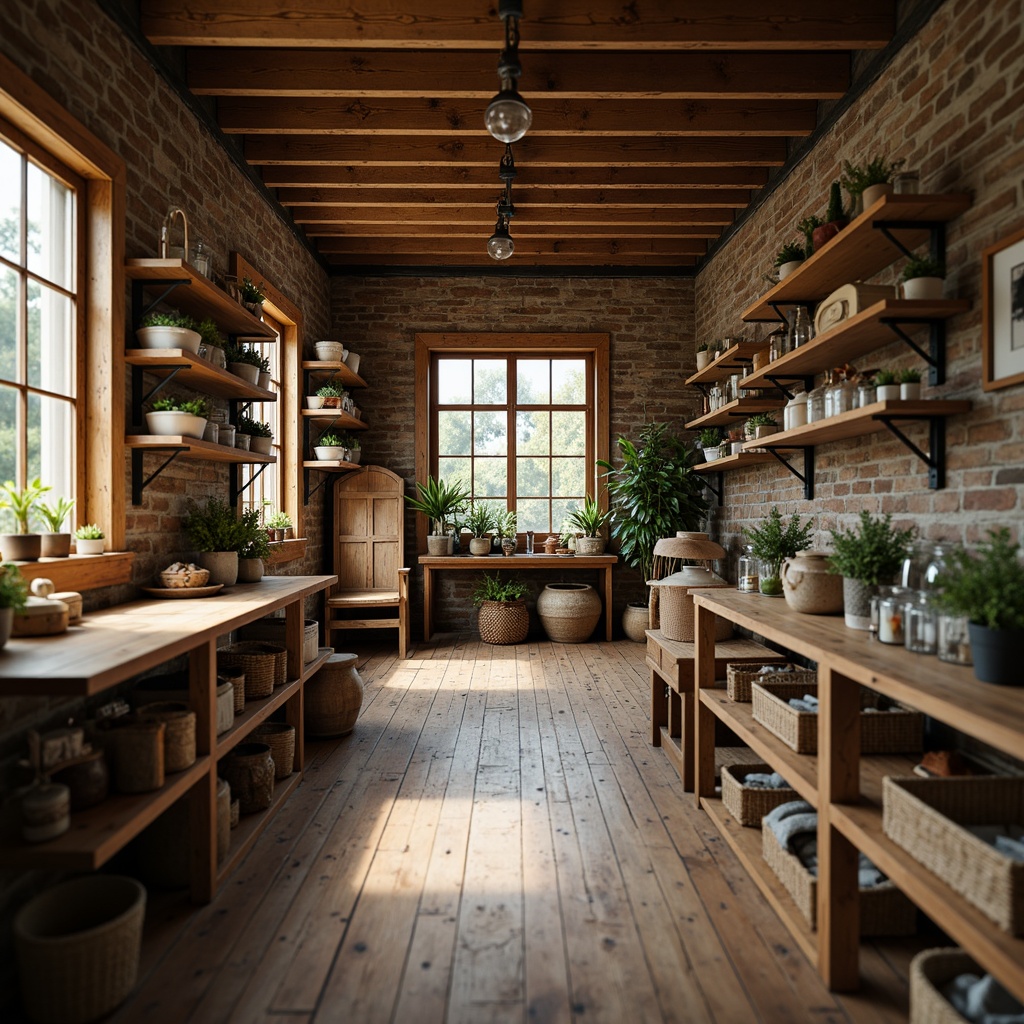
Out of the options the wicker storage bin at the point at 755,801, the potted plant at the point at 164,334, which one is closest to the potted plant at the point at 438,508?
the potted plant at the point at 164,334

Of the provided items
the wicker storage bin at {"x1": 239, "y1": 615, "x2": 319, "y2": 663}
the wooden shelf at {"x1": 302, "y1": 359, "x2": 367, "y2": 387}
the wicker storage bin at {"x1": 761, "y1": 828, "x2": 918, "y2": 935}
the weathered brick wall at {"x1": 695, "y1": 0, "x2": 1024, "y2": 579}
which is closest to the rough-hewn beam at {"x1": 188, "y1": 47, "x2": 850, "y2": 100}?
the weathered brick wall at {"x1": 695, "y1": 0, "x2": 1024, "y2": 579}

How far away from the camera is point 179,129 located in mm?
3633

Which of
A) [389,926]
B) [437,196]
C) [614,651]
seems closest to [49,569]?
[389,926]

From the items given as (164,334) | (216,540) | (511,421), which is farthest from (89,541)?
(511,421)

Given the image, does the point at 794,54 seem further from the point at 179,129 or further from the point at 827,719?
the point at 827,719

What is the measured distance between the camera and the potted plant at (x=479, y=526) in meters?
6.52

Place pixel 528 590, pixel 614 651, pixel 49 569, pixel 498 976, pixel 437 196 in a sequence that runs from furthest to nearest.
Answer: pixel 528 590, pixel 614 651, pixel 437 196, pixel 49 569, pixel 498 976

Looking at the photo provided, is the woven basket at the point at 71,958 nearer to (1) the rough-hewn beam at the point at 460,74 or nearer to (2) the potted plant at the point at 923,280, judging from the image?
(2) the potted plant at the point at 923,280

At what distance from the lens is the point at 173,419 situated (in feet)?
10.2

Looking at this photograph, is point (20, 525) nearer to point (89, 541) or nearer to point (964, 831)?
point (89, 541)

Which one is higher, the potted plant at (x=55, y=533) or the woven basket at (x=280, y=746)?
the potted plant at (x=55, y=533)

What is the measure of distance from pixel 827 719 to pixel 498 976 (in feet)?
3.66

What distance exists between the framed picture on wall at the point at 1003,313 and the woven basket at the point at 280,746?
10.1 feet

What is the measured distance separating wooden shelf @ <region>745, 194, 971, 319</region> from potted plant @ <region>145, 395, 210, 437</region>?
9.22 feet
